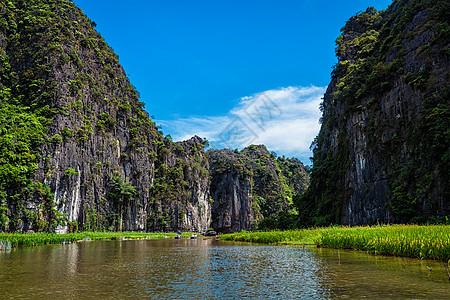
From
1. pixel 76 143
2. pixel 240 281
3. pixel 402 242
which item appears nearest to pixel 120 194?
pixel 76 143

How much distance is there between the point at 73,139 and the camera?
5581cm

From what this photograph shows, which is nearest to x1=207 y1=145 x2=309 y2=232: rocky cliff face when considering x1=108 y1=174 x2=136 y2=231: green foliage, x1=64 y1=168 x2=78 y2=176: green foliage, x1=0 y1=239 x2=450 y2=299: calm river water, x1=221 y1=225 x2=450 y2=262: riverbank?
x1=108 y1=174 x2=136 y2=231: green foliage

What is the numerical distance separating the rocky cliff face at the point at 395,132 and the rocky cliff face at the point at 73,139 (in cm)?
3765

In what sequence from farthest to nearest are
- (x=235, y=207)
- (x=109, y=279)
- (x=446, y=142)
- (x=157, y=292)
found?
(x=235, y=207) < (x=446, y=142) < (x=109, y=279) < (x=157, y=292)

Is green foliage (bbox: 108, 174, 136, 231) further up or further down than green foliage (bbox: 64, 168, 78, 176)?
further down

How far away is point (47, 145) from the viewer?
5072 centimetres

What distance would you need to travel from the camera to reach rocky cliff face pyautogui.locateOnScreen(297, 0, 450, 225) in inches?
1180

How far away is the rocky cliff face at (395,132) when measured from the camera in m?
30.0

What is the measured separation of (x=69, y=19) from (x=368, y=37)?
59.2 m

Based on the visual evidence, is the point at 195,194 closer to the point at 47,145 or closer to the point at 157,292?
the point at 47,145

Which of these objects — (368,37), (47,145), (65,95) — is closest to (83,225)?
(47,145)

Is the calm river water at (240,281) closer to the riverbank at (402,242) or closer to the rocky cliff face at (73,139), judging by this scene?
the riverbank at (402,242)

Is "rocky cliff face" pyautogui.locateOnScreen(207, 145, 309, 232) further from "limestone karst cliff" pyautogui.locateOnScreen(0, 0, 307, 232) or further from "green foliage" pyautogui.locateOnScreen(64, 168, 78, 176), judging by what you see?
"green foliage" pyautogui.locateOnScreen(64, 168, 78, 176)

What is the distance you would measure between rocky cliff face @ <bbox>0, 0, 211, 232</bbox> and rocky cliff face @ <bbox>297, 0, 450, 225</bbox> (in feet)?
124
